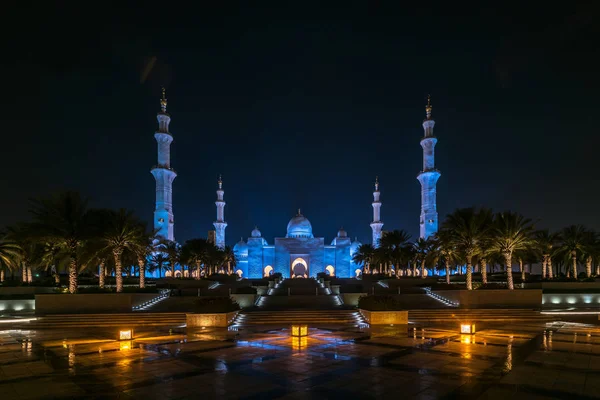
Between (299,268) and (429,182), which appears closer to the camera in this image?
(429,182)

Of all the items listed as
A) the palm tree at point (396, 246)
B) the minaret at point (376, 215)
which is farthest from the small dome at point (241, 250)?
the palm tree at point (396, 246)

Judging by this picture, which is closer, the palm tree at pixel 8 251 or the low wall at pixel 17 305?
the low wall at pixel 17 305

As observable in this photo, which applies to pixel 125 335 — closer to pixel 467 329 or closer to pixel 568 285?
pixel 467 329

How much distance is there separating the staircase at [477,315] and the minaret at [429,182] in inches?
1280

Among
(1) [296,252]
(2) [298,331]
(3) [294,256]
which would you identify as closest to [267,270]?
(3) [294,256]

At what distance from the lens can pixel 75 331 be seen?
51.1 feet

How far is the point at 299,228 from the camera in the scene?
71.4m

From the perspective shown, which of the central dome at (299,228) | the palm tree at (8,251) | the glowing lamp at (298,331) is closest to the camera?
the glowing lamp at (298,331)

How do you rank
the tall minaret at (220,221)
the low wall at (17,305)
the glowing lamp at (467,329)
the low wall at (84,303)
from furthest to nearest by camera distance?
the tall minaret at (220,221), the low wall at (17,305), the low wall at (84,303), the glowing lamp at (467,329)

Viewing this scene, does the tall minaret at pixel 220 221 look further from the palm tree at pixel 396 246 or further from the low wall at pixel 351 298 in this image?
the low wall at pixel 351 298

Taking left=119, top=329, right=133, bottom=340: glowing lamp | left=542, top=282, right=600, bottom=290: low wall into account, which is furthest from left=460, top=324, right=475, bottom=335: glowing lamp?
left=542, top=282, right=600, bottom=290: low wall

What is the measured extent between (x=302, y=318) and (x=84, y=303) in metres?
11.9

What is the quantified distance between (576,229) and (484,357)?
27534 mm

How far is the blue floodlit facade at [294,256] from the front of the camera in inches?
2680
